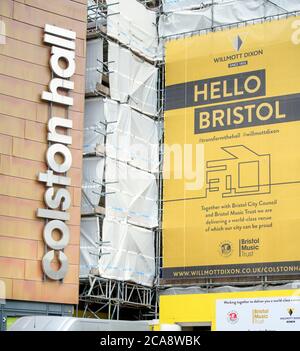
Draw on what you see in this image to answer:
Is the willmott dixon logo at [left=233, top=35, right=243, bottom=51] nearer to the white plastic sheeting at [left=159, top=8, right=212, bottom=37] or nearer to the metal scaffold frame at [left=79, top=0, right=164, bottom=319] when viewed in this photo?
the white plastic sheeting at [left=159, top=8, right=212, bottom=37]

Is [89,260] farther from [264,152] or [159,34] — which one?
[159,34]

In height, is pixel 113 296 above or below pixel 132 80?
below

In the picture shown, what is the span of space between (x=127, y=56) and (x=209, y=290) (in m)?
6.98

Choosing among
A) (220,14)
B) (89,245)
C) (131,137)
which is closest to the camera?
(89,245)

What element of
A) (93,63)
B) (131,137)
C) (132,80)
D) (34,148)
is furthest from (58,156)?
(132,80)

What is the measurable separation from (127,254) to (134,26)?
21.9ft

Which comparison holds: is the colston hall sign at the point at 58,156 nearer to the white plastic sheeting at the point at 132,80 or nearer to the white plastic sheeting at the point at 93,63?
the white plastic sheeting at the point at 93,63

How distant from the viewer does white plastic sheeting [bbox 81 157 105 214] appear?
1884cm

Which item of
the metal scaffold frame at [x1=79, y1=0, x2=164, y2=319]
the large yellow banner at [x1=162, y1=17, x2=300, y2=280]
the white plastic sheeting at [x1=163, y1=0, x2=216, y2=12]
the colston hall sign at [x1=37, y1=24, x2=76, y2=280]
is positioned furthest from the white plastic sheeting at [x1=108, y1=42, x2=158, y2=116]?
the white plastic sheeting at [x1=163, y1=0, x2=216, y2=12]

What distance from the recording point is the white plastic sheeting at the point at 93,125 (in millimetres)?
19203

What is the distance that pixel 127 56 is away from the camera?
2039 centimetres

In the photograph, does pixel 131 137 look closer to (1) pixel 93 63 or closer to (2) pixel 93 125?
(2) pixel 93 125

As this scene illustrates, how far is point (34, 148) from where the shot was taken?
17.5 metres
